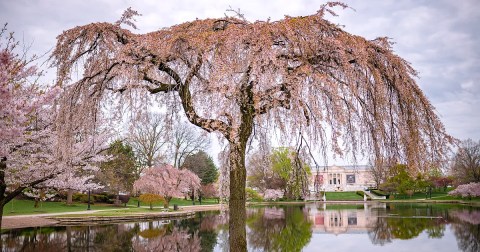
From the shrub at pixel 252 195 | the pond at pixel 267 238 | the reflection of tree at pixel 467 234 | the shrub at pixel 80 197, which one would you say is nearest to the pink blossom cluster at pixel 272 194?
the shrub at pixel 252 195

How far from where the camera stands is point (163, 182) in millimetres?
32469

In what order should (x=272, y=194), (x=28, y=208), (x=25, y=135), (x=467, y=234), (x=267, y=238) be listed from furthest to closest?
(x=272, y=194) → (x=28, y=208) → (x=267, y=238) → (x=467, y=234) → (x=25, y=135)

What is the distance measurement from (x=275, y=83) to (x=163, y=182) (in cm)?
2748

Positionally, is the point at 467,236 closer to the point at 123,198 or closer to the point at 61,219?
the point at 61,219

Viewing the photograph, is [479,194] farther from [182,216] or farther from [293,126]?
[293,126]

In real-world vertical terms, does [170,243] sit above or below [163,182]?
below

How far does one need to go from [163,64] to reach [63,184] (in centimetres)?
852

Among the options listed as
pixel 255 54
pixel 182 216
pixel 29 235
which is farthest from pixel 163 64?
pixel 182 216

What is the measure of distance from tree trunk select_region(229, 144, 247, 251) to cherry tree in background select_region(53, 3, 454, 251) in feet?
0.06

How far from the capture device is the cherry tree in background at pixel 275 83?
6.23 metres

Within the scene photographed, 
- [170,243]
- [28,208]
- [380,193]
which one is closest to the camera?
[170,243]

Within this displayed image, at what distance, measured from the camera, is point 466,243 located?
14.5 meters

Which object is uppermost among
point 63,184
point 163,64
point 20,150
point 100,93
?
point 163,64

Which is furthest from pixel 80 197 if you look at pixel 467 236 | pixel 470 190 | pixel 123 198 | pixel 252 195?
pixel 470 190
